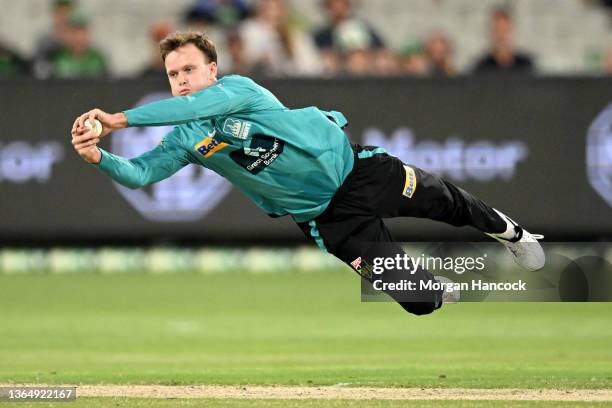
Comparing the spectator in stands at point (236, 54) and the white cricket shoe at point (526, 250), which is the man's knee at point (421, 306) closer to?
the white cricket shoe at point (526, 250)

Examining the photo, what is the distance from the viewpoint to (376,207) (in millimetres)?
8094

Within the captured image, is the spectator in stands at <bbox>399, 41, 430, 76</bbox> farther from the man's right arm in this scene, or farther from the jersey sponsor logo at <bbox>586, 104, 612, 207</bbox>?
the man's right arm

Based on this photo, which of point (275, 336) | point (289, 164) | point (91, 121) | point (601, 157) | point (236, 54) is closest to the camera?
point (91, 121)

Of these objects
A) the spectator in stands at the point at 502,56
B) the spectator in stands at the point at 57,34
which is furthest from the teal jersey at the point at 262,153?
the spectator in stands at the point at 57,34

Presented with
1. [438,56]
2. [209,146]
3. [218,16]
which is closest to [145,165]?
[209,146]

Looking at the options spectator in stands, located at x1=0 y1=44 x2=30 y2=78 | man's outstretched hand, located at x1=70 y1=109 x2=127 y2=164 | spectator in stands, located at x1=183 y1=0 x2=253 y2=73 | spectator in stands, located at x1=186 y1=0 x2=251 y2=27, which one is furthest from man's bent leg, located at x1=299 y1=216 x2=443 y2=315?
spectator in stands, located at x1=186 y1=0 x2=251 y2=27

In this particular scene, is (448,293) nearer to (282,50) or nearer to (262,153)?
(262,153)

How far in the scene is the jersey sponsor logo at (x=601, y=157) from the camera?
46.4 ft

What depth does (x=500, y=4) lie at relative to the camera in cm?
1777

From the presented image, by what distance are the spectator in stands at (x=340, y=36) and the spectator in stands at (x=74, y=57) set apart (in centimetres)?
258

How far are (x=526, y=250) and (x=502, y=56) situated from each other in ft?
22.8

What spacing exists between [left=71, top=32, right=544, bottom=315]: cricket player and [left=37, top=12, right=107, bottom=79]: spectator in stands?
24.8ft

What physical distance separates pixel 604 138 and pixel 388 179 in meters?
6.64

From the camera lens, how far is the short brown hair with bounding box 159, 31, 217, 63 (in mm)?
7426
